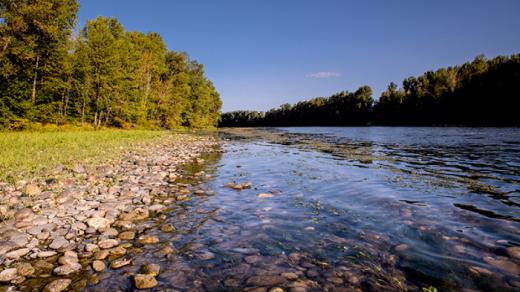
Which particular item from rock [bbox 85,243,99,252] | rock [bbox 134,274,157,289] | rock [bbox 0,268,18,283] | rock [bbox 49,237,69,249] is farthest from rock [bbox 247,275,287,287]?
rock [bbox 49,237,69,249]

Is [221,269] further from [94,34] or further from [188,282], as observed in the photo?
[94,34]

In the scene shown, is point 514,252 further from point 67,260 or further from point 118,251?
point 67,260

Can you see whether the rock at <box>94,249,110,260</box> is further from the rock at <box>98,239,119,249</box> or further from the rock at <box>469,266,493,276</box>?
the rock at <box>469,266,493,276</box>

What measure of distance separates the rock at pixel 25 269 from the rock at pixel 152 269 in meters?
1.52

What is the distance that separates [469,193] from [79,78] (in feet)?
159

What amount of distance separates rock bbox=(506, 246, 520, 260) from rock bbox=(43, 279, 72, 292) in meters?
6.44

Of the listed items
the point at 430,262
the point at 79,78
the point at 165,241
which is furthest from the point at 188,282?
the point at 79,78

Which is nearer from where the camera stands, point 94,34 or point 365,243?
point 365,243

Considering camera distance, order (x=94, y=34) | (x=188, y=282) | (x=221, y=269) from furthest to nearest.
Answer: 1. (x=94, y=34)
2. (x=221, y=269)
3. (x=188, y=282)

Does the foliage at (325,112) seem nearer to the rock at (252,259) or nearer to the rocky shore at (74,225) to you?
the rocky shore at (74,225)

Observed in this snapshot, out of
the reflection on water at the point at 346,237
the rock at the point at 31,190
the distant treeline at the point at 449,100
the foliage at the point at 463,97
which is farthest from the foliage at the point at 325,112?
the rock at the point at 31,190

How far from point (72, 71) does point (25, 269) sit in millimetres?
44001

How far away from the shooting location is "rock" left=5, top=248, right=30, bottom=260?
4236 mm

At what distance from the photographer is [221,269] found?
13.5ft
